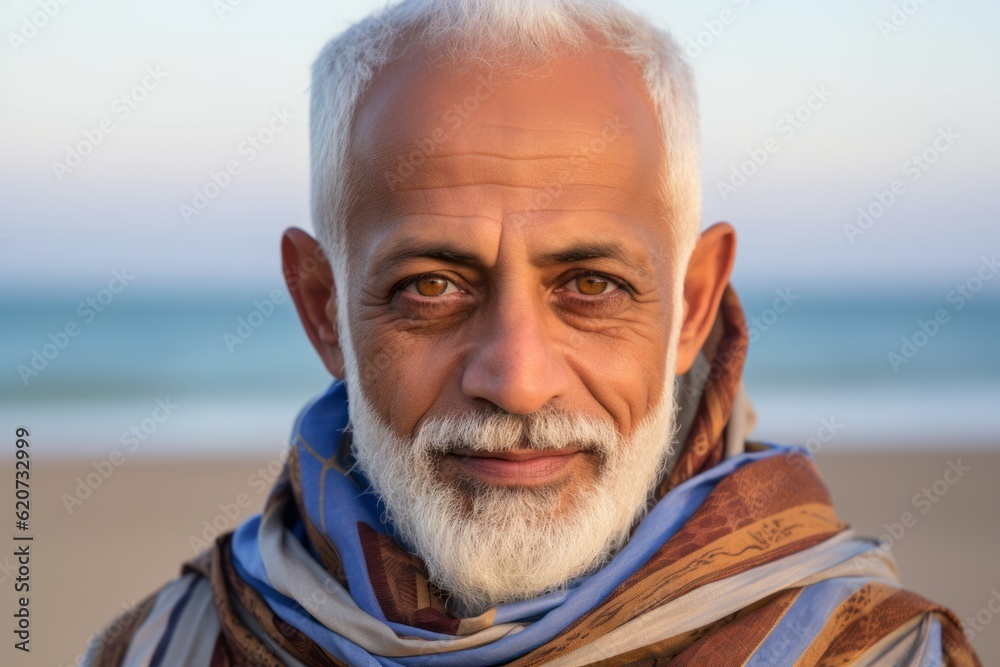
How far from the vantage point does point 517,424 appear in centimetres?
233

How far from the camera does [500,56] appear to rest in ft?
7.95

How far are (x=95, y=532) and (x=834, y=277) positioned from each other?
70.0 feet

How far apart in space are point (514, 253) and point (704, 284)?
734 mm

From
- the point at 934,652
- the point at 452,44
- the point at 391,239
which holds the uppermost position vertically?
the point at 452,44

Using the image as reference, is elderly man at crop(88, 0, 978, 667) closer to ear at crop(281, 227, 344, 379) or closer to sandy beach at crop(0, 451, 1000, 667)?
ear at crop(281, 227, 344, 379)

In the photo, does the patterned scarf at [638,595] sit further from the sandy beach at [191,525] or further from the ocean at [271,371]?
the ocean at [271,371]

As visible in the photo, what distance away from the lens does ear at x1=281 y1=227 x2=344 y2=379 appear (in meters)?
2.85

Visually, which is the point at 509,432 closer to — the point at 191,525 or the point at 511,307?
the point at 511,307

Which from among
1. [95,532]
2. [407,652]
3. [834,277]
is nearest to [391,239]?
[407,652]

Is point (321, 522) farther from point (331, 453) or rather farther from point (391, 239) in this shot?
point (391, 239)

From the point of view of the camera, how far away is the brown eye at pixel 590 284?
2.44 m

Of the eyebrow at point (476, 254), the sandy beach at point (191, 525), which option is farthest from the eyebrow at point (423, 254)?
the sandy beach at point (191, 525)

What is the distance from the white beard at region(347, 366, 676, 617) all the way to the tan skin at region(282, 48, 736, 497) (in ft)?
0.13

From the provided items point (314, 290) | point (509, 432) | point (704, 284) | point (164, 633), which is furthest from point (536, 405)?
point (164, 633)
